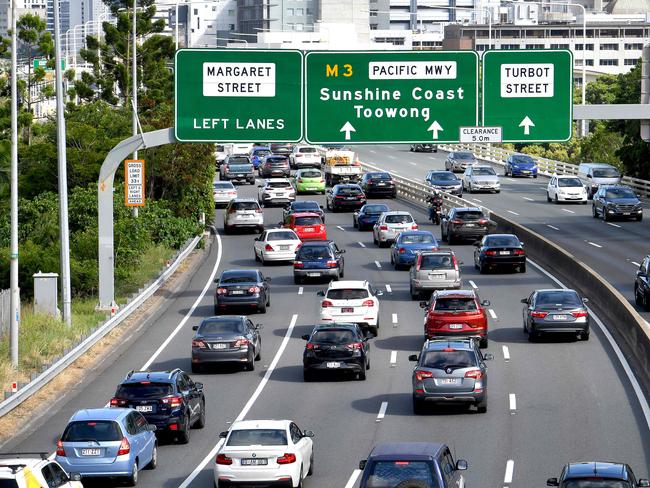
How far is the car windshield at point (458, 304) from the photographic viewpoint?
129ft

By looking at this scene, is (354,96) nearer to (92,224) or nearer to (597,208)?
(92,224)

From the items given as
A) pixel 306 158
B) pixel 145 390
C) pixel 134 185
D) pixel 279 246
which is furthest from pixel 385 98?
pixel 306 158

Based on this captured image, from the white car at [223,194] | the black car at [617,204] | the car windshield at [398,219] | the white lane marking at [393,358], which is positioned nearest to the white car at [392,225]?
the car windshield at [398,219]

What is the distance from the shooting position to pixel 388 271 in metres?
55.7

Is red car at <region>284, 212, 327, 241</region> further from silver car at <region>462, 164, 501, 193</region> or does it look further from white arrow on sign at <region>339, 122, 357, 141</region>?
white arrow on sign at <region>339, 122, 357, 141</region>

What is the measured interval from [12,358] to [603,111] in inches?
647

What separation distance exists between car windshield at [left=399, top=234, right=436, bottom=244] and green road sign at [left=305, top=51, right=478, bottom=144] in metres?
17.6

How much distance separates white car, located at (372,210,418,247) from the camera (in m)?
61.9

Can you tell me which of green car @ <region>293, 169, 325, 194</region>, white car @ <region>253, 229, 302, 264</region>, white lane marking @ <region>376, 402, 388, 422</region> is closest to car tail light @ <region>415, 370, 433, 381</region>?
white lane marking @ <region>376, 402, 388, 422</region>

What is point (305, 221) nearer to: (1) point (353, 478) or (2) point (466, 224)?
(2) point (466, 224)

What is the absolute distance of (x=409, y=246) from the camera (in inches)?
2183

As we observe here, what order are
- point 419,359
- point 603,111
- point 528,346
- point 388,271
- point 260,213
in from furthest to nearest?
1. point 260,213
2. point 388,271
3. point 528,346
4. point 603,111
5. point 419,359

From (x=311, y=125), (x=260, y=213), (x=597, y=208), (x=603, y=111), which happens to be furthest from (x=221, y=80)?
(x=597, y=208)

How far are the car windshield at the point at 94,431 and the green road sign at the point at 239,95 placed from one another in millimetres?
14064
